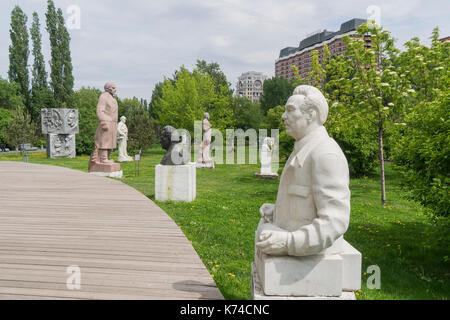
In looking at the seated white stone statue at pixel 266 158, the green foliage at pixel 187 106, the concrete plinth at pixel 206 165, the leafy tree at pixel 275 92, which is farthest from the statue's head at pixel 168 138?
the leafy tree at pixel 275 92

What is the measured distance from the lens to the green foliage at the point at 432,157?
4340mm

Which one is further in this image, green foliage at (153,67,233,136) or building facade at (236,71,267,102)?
building facade at (236,71,267,102)

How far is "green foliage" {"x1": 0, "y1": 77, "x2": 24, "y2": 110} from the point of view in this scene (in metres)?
36.0

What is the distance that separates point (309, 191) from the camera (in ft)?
7.29

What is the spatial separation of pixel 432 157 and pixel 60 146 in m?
24.8

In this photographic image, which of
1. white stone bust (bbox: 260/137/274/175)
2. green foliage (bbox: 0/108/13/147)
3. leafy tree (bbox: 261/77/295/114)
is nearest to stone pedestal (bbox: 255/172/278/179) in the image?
white stone bust (bbox: 260/137/274/175)

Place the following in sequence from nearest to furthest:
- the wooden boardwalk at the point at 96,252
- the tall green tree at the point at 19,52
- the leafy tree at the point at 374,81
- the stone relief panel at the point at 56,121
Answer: the wooden boardwalk at the point at 96,252
the leafy tree at the point at 374,81
the stone relief panel at the point at 56,121
the tall green tree at the point at 19,52

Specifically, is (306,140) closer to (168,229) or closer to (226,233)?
(168,229)

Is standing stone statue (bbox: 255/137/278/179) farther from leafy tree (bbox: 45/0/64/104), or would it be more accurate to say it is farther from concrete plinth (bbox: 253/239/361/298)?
leafy tree (bbox: 45/0/64/104)

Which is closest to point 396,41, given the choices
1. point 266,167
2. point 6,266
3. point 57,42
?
point 266,167

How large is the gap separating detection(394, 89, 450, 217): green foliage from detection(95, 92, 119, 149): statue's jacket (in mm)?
10744

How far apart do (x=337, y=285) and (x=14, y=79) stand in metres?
47.1

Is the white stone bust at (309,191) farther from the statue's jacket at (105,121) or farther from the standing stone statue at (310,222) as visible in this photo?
the statue's jacket at (105,121)

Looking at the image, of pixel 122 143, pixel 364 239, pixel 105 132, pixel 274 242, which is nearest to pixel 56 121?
pixel 122 143
